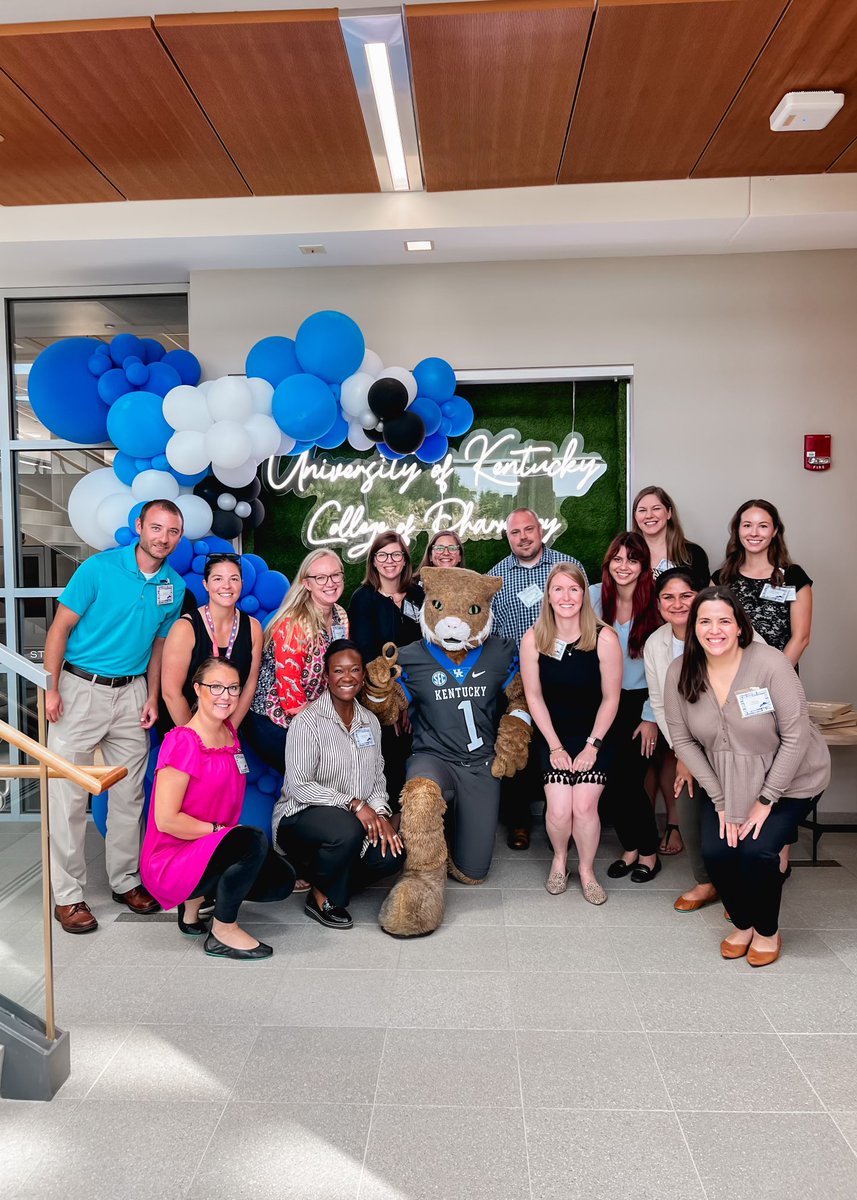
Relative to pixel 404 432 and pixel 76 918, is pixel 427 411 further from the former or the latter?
pixel 76 918

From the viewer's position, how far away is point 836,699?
16.3 feet

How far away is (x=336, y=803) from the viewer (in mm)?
3619

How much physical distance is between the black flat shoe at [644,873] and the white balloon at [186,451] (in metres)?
2.78

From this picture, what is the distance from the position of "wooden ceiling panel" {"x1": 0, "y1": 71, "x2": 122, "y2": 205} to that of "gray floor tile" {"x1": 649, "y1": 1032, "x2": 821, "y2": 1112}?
13.3 feet

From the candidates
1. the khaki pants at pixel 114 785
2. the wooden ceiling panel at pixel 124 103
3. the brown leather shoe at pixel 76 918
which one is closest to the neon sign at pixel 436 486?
the wooden ceiling panel at pixel 124 103

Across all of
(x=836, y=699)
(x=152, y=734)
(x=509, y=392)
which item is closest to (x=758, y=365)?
(x=509, y=392)

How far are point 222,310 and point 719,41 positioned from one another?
9.71 ft

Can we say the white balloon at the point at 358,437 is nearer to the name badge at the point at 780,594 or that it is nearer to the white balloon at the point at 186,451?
the white balloon at the point at 186,451

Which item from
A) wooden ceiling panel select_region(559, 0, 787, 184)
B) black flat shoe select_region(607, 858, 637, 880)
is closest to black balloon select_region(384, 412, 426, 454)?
wooden ceiling panel select_region(559, 0, 787, 184)

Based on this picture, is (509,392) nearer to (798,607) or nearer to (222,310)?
(222,310)

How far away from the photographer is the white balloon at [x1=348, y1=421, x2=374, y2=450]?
4672 millimetres

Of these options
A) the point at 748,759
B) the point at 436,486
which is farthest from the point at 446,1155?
Result: the point at 436,486

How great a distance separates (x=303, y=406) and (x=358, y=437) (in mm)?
486

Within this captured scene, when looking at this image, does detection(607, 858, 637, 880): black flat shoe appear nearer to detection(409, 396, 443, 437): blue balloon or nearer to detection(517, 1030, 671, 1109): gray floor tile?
detection(517, 1030, 671, 1109): gray floor tile
